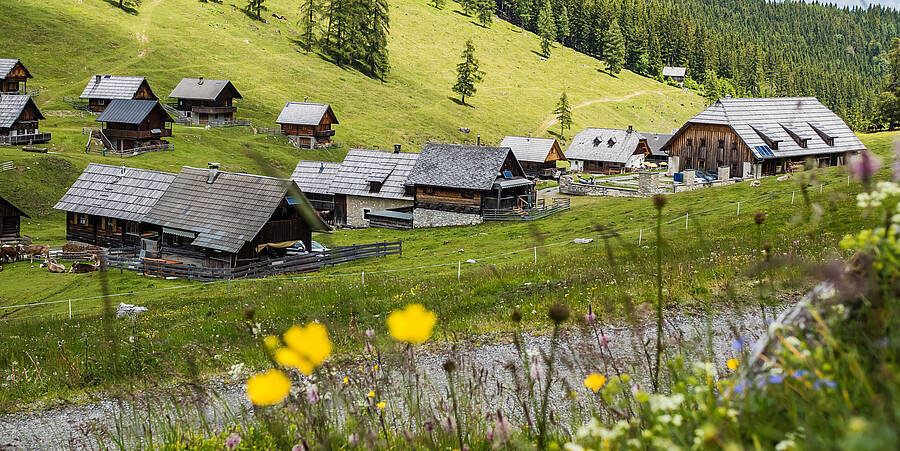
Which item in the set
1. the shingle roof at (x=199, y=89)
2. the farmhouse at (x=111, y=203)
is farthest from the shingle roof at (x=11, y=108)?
the shingle roof at (x=199, y=89)

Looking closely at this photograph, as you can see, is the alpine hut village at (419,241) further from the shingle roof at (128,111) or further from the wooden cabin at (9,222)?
the shingle roof at (128,111)

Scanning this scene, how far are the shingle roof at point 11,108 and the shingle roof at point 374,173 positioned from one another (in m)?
32.3

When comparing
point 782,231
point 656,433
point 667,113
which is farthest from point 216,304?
point 667,113

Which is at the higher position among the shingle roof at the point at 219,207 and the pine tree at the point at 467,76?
the pine tree at the point at 467,76

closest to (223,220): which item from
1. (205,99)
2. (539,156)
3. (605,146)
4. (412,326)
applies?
(412,326)

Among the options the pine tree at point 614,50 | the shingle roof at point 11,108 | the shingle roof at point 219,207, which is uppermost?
the pine tree at point 614,50

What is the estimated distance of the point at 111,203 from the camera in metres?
52.1

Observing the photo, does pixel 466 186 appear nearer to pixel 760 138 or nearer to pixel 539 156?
pixel 760 138

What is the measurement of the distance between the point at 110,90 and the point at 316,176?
3685 cm

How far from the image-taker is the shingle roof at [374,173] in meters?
65.1

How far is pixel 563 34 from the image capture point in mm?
194250

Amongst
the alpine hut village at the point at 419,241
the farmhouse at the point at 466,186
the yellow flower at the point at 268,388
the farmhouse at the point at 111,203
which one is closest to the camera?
the yellow flower at the point at 268,388

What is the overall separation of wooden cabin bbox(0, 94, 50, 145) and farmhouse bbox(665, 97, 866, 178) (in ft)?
201

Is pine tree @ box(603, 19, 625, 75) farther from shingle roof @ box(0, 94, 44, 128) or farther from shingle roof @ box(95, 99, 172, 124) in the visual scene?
shingle roof @ box(0, 94, 44, 128)
